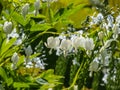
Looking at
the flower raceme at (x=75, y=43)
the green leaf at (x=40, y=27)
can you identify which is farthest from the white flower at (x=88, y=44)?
the green leaf at (x=40, y=27)

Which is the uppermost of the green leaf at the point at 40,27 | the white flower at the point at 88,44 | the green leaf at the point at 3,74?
the green leaf at the point at 40,27

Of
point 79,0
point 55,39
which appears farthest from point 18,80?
point 79,0

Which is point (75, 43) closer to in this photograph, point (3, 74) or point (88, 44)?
point (88, 44)

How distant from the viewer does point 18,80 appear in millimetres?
926

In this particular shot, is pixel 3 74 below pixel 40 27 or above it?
below

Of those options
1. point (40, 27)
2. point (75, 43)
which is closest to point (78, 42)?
point (75, 43)

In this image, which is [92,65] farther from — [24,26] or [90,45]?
[24,26]

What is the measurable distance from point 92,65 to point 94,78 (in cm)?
320

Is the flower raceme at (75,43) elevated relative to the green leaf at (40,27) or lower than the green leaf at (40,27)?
A: lower

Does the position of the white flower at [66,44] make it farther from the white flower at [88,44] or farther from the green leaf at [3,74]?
the green leaf at [3,74]

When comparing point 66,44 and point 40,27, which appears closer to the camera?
point 66,44

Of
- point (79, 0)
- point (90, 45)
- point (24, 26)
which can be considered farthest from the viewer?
point (79, 0)

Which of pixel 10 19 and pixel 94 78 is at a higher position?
pixel 10 19

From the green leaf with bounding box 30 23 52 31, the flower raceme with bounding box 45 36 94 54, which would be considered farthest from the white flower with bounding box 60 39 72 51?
the green leaf with bounding box 30 23 52 31
